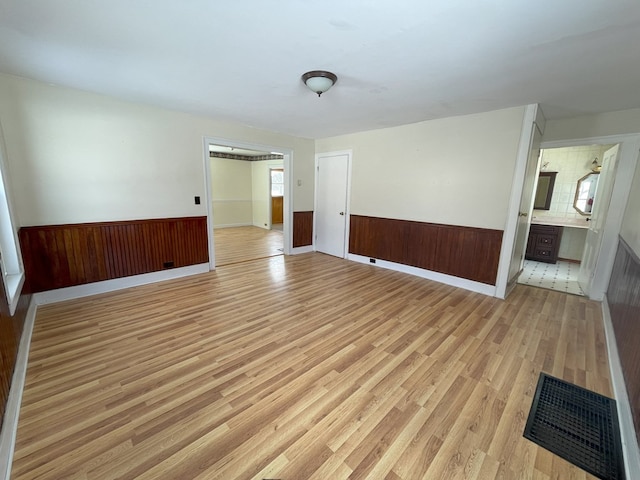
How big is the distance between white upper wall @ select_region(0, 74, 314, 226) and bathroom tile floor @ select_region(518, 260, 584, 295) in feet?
17.6

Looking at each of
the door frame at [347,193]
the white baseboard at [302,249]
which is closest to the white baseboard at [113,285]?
the white baseboard at [302,249]

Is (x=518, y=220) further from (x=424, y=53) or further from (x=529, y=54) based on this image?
(x=424, y=53)

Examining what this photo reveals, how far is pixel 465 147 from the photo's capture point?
Result: 3547 millimetres

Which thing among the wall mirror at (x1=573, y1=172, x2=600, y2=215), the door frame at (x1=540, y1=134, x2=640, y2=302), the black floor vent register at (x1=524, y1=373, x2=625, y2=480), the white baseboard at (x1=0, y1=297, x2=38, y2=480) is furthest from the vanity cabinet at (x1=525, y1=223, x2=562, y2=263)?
the white baseboard at (x1=0, y1=297, x2=38, y2=480)

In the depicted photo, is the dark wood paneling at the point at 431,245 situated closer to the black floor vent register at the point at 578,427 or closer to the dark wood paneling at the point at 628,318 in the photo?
the dark wood paneling at the point at 628,318

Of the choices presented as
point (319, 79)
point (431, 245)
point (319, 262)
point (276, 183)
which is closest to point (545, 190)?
point (431, 245)

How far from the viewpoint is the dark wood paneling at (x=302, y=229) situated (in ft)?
17.9

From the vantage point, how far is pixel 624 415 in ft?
5.27

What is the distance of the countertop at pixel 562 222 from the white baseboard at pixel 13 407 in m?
7.09

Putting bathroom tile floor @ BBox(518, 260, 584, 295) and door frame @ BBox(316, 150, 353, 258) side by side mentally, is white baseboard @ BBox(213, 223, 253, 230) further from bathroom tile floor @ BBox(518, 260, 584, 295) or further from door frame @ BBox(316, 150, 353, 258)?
bathroom tile floor @ BBox(518, 260, 584, 295)

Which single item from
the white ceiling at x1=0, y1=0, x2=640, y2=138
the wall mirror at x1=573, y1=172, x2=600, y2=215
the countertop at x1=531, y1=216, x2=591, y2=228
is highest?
the white ceiling at x1=0, y1=0, x2=640, y2=138

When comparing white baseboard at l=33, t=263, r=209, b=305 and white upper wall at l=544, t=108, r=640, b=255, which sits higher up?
white upper wall at l=544, t=108, r=640, b=255

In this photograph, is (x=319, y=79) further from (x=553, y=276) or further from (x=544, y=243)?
(x=544, y=243)

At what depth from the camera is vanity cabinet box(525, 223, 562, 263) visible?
5.10m
